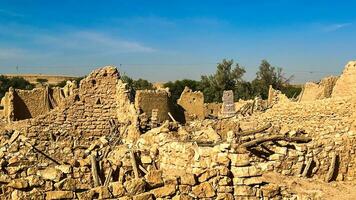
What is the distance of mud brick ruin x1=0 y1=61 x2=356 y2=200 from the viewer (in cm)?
576

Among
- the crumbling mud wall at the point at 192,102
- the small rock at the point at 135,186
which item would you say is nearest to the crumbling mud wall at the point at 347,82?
the small rock at the point at 135,186

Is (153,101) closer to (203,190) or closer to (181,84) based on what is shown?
(203,190)

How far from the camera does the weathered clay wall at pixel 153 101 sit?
65.1 ft

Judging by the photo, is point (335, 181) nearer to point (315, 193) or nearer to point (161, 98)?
point (315, 193)

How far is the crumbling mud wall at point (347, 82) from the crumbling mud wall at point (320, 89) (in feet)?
12.7

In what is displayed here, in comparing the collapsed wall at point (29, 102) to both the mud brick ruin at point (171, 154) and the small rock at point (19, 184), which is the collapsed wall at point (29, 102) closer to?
the mud brick ruin at point (171, 154)

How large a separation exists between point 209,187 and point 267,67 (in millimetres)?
54821

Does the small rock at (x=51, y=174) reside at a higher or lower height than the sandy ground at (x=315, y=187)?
higher

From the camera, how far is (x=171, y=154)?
280 inches

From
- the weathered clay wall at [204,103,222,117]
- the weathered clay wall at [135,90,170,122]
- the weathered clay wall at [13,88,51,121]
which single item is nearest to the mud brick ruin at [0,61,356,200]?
the weathered clay wall at [135,90,170,122]

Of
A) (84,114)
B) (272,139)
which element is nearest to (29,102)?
(84,114)

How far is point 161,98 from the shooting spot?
20797 millimetres

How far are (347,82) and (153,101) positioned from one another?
26.6 ft

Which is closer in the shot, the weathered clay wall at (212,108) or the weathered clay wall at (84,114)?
the weathered clay wall at (84,114)
